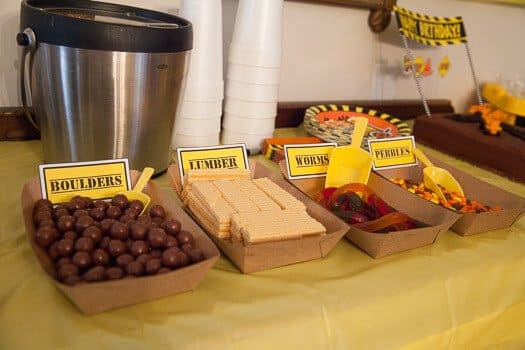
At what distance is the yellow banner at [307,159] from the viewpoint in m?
0.75

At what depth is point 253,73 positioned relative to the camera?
0.90 m

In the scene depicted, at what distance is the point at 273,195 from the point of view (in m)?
0.63

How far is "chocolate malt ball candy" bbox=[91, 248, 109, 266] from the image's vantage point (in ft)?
1.54

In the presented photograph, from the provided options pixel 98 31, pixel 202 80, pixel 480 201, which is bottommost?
pixel 480 201

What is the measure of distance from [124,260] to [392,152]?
58 centimetres

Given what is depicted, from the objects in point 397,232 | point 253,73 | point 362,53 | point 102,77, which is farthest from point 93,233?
point 362,53

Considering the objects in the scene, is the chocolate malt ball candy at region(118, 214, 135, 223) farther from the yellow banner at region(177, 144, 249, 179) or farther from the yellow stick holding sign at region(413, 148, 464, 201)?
the yellow stick holding sign at region(413, 148, 464, 201)

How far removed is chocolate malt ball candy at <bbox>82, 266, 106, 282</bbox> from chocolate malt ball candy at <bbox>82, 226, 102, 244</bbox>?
0.06 m

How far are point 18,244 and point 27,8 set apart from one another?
1.06ft

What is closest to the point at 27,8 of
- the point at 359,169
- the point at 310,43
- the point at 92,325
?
the point at 92,325

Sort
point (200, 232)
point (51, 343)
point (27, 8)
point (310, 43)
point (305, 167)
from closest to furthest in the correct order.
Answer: point (51, 343)
point (200, 232)
point (27, 8)
point (305, 167)
point (310, 43)

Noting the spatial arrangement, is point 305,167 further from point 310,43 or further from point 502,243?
point 310,43

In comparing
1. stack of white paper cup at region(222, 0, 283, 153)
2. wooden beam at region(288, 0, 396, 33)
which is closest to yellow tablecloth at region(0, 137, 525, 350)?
stack of white paper cup at region(222, 0, 283, 153)

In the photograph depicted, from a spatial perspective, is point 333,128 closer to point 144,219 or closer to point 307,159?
point 307,159
